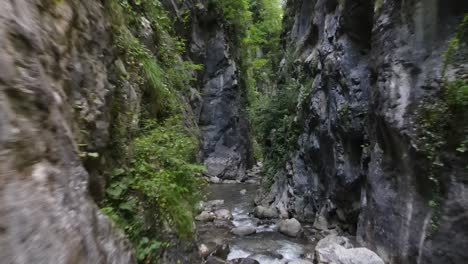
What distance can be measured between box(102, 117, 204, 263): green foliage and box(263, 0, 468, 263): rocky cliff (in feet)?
11.5

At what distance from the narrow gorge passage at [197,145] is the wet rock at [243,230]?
0.48 ft

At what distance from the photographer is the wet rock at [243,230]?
9.44 metres

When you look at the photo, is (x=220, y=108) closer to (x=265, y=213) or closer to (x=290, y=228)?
(x=265, y=213)

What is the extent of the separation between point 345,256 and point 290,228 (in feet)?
11.2

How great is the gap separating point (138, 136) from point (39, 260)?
3118mm

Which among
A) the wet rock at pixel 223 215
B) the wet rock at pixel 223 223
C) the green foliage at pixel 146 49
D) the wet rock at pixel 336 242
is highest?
the green foliage at pixel 146 49

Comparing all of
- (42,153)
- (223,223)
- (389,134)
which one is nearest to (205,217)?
(223,223)

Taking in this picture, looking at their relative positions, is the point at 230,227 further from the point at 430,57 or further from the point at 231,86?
the point at 231,86

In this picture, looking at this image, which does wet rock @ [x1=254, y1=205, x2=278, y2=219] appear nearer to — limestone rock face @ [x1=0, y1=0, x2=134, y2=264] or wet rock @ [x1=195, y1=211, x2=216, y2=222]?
wet rock @ [x1=195, y1=211, x2=216, y2=222]

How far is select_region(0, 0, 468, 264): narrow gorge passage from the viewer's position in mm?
1911

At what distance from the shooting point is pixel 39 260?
1.60 metres

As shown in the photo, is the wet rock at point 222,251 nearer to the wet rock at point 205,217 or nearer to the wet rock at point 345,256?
the wet rock at point 345,256

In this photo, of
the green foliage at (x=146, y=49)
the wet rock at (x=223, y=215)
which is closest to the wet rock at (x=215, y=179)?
the wet rock at (x=223, y=215)

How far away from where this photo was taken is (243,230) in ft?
31.3
